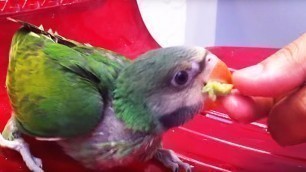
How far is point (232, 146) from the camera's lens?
837mm

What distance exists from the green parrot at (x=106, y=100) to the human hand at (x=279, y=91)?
0.05 metres

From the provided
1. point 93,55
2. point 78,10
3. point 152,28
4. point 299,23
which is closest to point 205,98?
point 93,55

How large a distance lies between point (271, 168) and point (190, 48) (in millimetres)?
211

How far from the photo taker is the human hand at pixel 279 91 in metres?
0.67

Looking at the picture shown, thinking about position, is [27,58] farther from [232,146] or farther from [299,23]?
[299,23]

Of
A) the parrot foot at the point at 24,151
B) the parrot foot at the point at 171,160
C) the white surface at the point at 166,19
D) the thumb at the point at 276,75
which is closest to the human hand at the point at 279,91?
the thumb at the point at 276,75

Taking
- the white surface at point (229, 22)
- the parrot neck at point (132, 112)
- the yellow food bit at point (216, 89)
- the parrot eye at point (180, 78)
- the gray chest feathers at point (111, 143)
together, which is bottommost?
the white surface at point (229, 22)

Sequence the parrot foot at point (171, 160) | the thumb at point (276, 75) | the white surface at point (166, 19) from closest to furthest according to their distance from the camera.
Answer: the thumb at point (276, 75), the parrot foot at point (171, 160), the white surface at point (166, 19)

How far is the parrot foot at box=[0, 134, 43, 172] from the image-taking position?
75 centimetres

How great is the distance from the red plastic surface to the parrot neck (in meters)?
0.08

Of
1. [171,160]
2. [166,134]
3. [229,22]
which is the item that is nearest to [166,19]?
[229,22]

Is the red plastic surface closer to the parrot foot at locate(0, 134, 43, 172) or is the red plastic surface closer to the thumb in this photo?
the parrot foot at locate(0, 134, 43, 172)

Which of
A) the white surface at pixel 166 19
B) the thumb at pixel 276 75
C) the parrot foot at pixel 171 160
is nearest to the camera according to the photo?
the thumb at pixel 276 75

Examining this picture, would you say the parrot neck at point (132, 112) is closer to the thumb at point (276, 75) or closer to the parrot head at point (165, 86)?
the parrot head at point (165, 86)
